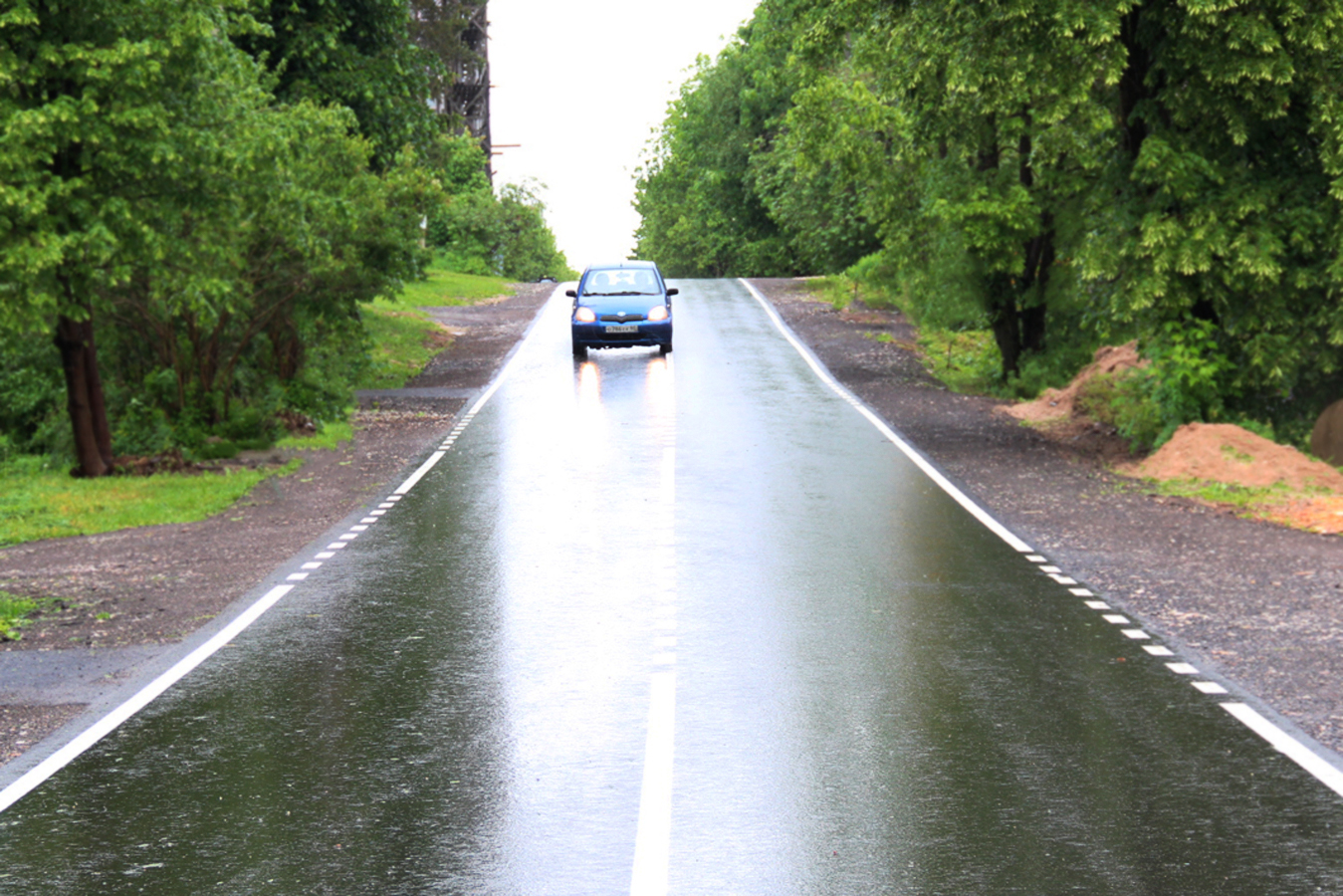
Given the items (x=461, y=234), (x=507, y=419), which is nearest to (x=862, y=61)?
(x=507, y=419)

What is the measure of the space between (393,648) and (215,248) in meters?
10.1

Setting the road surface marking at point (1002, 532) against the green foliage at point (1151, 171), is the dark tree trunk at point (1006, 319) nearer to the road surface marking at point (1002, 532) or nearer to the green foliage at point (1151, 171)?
the green foliage at point (1151, 171)

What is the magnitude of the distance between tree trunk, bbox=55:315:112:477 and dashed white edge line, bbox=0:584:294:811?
8939 millimetres

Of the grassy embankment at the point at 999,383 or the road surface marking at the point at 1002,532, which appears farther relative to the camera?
the grassy embankment at the point at 999,383

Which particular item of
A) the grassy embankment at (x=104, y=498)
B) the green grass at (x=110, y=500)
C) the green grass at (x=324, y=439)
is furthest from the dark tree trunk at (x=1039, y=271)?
the green grass at (x=110, y=500)

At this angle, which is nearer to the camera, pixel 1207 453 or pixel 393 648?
pixel 393 648

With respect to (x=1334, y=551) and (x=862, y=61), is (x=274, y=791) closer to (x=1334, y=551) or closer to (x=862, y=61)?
(x=1334, y=551)

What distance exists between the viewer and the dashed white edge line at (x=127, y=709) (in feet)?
22.1

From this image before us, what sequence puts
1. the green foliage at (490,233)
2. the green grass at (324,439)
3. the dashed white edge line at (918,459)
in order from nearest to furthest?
1. the dashed white edge line at (918,459)
2. the green grass at (324,439)
3. the green foliage at (490,233)

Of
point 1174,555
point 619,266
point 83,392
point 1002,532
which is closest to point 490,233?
point 619,266

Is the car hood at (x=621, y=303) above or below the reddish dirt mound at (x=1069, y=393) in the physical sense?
above

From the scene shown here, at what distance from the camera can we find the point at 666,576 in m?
11.4

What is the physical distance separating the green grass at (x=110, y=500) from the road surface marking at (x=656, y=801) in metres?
8.83

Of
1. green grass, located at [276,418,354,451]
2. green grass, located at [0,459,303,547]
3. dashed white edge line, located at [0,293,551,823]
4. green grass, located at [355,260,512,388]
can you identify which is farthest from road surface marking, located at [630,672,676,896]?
green grass, located at [355,260,512,388]
